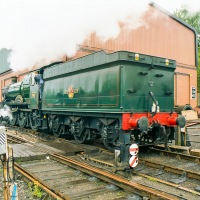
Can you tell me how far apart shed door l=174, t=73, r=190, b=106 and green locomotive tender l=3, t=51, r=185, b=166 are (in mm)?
14159

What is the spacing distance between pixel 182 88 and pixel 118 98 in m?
17.2

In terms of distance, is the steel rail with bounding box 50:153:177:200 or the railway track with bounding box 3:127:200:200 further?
the railway track with bounding box 3:127:200:200

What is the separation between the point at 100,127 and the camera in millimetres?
8250

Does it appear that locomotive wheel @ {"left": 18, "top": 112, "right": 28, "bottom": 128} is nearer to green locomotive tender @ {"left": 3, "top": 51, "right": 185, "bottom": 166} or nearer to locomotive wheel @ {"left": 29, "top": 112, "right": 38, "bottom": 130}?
locomotive wheel @ {"left": 29, "top": 112, "right": 38, "bottom": 130}

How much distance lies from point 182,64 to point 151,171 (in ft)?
60.0

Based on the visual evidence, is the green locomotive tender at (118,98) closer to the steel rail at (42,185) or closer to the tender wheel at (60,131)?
the tender wheel at (60,131)

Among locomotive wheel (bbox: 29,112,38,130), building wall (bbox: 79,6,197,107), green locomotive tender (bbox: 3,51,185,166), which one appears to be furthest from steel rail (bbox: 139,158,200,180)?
building wall (bbox: 79,6,197,107)

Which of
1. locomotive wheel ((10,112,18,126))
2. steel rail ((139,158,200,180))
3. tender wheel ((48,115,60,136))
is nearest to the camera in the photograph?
steel rail ((139,158,200,180))

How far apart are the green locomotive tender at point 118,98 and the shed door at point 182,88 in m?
14.2

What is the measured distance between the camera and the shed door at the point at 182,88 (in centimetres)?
2247

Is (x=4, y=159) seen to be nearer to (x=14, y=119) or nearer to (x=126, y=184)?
(x=126, y=184)

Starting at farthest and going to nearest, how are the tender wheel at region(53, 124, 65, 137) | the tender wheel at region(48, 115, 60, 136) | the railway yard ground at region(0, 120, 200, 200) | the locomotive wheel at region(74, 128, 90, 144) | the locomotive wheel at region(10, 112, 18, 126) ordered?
the locomotive wheel at region(10, 112, 18, 126) → the tender wheel at region(48, 115, 60, 136) → the tender wheel at region(53, 124, 65, 137) → the locomotive wheel at region(74, 128, 90, 144) → the railway yard ground at region(0, 120, 200, 200)

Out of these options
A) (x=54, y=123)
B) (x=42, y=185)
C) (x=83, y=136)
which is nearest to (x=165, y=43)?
(x=54, y=123)

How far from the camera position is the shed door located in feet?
73.7
